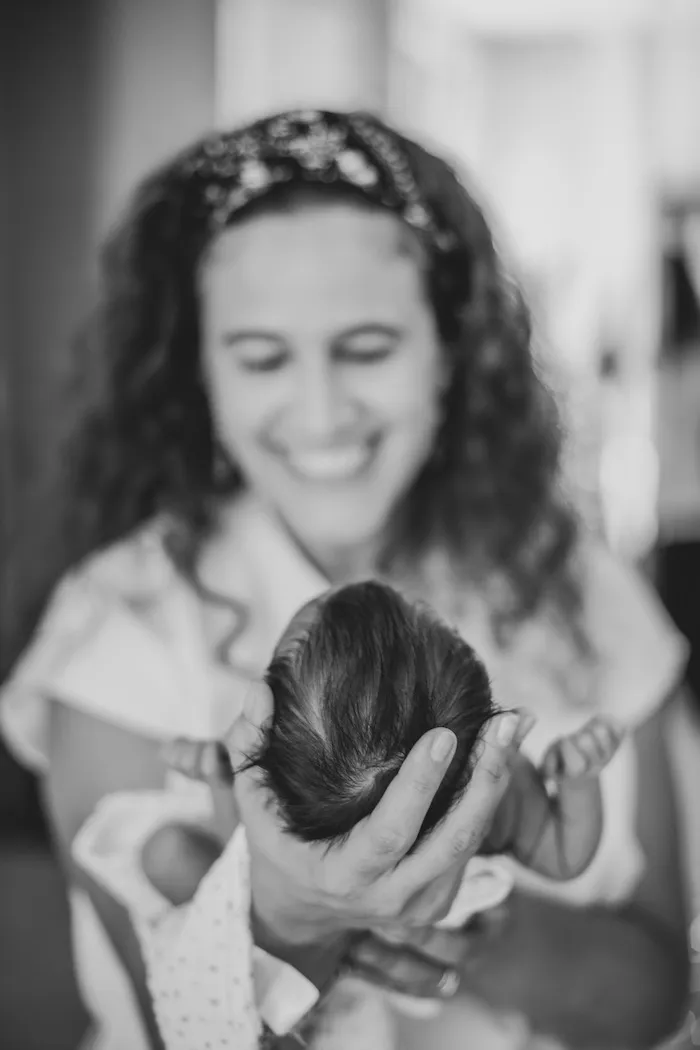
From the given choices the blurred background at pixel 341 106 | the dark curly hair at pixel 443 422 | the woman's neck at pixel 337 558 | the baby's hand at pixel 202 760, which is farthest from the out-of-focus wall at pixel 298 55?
the baby's hand at pixel 202 760

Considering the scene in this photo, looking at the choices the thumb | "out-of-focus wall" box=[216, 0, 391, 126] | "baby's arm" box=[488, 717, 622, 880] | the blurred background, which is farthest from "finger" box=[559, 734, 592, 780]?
"out-of-focus wall" box=[216, 0, 391, 126]

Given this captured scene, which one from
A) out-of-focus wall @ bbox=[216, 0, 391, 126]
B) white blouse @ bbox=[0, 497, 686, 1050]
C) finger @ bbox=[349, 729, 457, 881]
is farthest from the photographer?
out-of-focus wall @ bbox=[216, 0, 391, 126]

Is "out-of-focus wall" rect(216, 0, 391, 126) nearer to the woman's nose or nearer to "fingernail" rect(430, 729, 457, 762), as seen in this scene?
the woman's nose

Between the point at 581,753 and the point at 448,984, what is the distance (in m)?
0.12

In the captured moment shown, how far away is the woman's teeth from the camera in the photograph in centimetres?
39

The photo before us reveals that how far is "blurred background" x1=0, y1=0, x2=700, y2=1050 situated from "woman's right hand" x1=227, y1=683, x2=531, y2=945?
19 cm

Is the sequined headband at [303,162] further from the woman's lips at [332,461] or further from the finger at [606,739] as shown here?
the finger at [606,739]

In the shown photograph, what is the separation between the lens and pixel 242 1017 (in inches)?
10.6

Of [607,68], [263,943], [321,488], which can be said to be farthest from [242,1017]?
[607,68]

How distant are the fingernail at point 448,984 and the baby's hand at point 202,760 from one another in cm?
13

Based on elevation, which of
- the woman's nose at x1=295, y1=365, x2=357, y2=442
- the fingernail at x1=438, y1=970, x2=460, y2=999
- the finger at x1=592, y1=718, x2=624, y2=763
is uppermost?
the woman's nose at x1=295, y1=365, x2=357, y2=442

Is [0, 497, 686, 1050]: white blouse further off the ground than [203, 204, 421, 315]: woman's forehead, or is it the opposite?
[203, 204, 421, 315]: woman's forehead

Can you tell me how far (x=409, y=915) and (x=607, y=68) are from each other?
1.62 meters

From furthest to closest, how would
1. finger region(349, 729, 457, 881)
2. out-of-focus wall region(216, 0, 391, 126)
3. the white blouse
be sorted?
out-of-focus wall region(216, 0, 391, 126)
the white blouse
finger region(349, 729, 457, 881)
